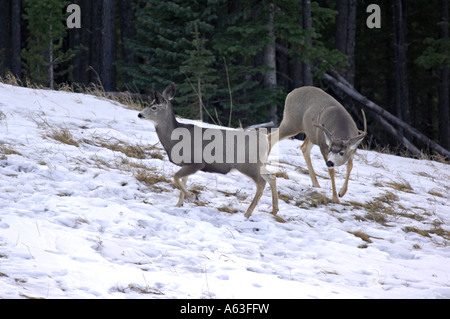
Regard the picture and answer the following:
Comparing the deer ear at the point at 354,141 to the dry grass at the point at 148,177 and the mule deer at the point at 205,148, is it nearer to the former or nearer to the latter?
the mule deer at the point at 205,148

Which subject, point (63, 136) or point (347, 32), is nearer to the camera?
point (63, 136)

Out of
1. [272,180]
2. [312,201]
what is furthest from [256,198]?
[312,201]

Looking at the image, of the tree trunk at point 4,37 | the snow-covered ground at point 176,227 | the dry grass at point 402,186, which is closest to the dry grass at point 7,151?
the snow-covered ground at point 176,227

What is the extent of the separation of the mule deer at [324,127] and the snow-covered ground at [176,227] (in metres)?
0.64

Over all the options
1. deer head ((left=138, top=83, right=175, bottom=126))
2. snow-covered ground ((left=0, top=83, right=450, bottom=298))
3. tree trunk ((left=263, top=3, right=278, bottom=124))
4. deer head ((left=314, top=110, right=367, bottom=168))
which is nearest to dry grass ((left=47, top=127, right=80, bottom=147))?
snow-covered ground ((left=0, top=83, right=450, bottom=298))

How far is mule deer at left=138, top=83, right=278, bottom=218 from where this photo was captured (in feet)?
23.3

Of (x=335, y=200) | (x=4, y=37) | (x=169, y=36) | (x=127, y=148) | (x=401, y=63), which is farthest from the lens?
(x=4, y=37)

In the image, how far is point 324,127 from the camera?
8445 millimetres

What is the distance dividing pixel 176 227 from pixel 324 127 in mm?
3007

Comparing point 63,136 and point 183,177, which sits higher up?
point 63,136

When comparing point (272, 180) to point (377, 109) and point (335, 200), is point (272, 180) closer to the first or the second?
point (335, 200)

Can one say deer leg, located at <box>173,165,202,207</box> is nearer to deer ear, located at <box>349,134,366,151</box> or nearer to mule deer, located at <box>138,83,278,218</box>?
mule deer, located at <box>138,83,278,218</box>

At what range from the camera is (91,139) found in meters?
9.56
